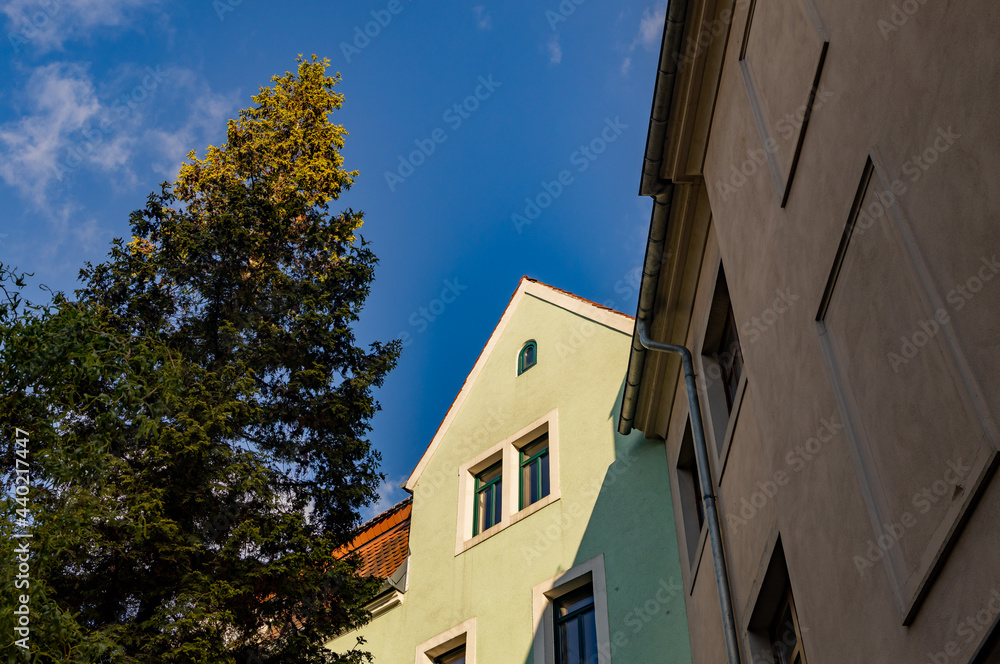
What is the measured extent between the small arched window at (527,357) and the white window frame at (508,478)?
5.24 feet

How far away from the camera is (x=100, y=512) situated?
10312 mm

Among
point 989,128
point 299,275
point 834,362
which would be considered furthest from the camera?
point 299,275

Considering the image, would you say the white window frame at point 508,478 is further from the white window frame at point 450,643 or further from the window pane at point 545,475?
Answer: the white window frame at point 450,643

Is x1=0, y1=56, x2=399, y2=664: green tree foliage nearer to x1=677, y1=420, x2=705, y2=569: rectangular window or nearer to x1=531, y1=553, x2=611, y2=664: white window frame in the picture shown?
x1=531, y1=553, x2=611, y2=664: white window frame

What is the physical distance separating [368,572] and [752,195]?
44.5 ft

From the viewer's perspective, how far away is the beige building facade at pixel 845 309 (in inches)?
176

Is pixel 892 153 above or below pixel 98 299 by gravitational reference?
below

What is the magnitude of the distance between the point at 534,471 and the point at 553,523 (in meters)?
1.67

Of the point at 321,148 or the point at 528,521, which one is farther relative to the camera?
the point at 321,148

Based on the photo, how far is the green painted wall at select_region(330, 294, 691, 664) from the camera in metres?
12.6

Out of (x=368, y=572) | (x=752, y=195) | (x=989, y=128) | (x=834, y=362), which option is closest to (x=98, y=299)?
(x=368, y=572)

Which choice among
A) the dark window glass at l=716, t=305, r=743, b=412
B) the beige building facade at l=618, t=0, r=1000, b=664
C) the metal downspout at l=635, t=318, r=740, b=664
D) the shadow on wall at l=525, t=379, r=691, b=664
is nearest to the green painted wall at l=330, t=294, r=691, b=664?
the shadow on wall at l=525, t=379, r=691, b=664

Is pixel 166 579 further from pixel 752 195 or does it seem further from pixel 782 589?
pixel 752 195

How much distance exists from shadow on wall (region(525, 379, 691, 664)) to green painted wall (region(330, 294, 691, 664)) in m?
0.02
